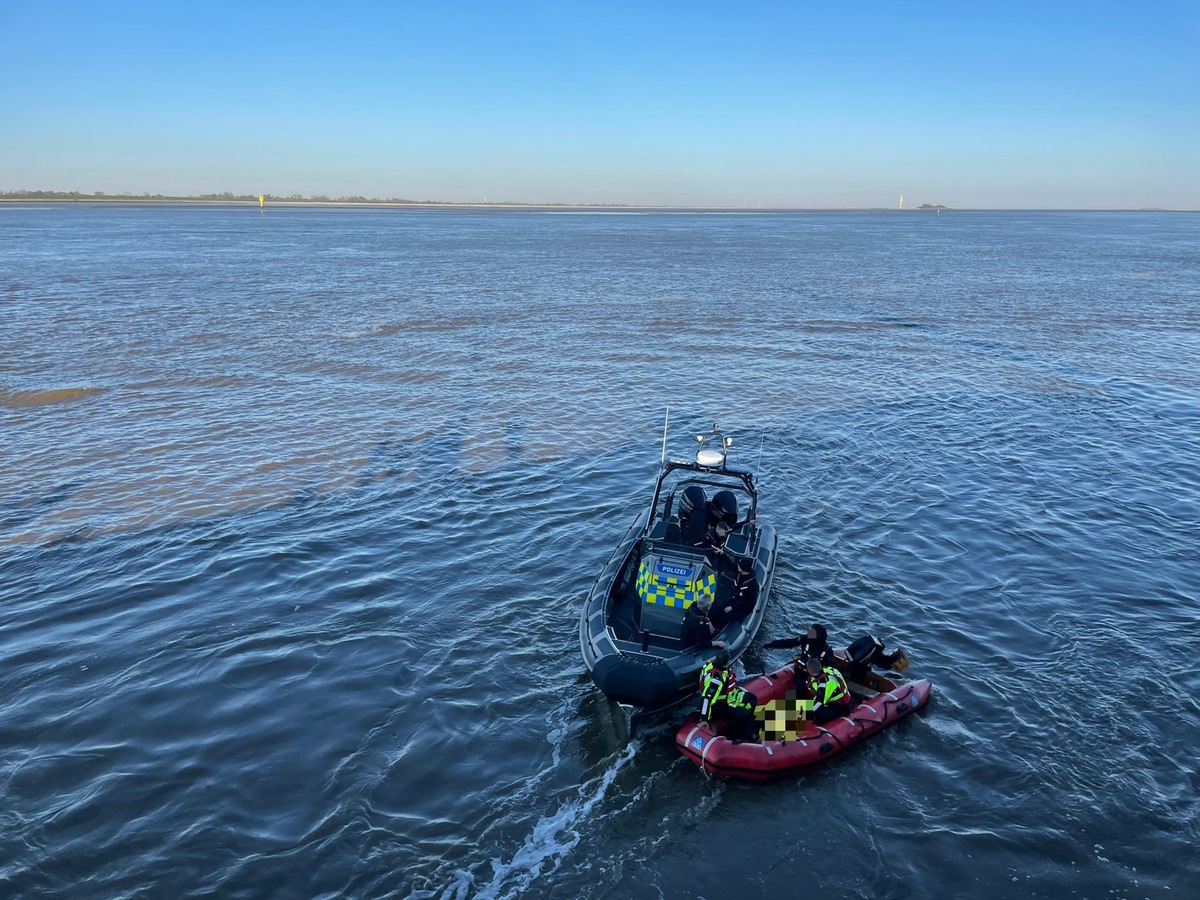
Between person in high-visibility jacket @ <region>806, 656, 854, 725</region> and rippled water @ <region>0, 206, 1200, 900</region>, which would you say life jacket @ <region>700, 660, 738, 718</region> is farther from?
person in high-visibility jacket @ <region>806, 656, 854, 725</region>

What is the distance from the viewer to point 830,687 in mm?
10367

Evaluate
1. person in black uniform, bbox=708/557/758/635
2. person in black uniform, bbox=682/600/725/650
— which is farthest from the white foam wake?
person in black uniform, bbox=708/557/758/635

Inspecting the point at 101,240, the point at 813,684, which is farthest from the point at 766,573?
the point at 101,240

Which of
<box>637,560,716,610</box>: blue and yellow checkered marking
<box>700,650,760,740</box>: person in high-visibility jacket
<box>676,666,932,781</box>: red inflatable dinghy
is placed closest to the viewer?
<box>676,666,932,781</box>: red inflatable dinghy

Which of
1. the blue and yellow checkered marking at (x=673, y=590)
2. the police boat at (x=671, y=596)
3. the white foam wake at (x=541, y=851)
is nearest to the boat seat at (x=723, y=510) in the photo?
the police boat at (x=671, y=596)

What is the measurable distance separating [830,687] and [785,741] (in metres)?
1.00

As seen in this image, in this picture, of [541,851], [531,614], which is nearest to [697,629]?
[531,614]

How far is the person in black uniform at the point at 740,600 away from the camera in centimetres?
1191

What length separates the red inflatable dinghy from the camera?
9508 millimetres

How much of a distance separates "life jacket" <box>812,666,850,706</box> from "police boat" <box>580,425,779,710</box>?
136 cm

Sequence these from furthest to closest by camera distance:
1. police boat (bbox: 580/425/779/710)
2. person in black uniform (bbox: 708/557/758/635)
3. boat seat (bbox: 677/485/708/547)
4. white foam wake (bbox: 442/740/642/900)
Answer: boat seat (bbox: 677/485/708/547)
person in black uniform (bbox: 708/557/758/635)
police boat (bbox: 580/425/779/710)
white foam wake (bbox: 442/740/642/900)

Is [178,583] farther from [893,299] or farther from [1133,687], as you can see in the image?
[893,299]

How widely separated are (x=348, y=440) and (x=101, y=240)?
84370 mm

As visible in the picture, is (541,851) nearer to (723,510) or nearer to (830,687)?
(830,687)
